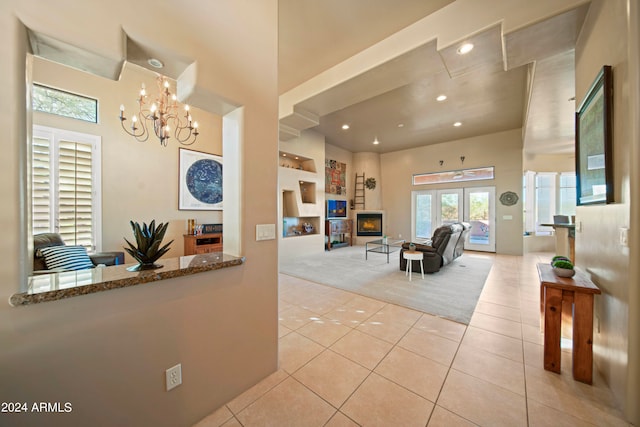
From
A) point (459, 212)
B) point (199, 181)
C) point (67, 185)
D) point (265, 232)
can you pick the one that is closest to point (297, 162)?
point (199, 181)

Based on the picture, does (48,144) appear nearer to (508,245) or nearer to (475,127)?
(475,127)

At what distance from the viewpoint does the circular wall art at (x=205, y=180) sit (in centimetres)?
454

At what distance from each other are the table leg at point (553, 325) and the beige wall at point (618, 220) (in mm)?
248

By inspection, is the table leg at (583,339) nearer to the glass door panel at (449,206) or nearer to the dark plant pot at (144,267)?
the dark plant pot at (144,267)

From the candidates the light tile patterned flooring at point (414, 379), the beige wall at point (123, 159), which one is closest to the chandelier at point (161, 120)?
the beige wall at point (123, 159)

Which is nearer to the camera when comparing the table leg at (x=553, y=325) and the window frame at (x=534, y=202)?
the table leg at (x=553, y=325)

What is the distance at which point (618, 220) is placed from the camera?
147 centimetres

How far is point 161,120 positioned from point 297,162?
4226mm

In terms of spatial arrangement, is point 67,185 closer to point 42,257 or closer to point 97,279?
point 42,257

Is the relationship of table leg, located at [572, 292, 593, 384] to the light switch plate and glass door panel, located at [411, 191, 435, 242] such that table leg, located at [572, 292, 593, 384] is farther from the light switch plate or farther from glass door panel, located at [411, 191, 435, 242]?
glass door panel, located at [411, 191, 435, 242]

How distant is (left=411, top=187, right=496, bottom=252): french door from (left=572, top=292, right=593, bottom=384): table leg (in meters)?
6.10

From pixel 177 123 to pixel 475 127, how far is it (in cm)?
727

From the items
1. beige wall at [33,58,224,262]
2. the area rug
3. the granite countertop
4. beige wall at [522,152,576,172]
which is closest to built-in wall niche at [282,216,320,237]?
the area rug

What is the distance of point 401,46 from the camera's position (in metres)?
2.65
